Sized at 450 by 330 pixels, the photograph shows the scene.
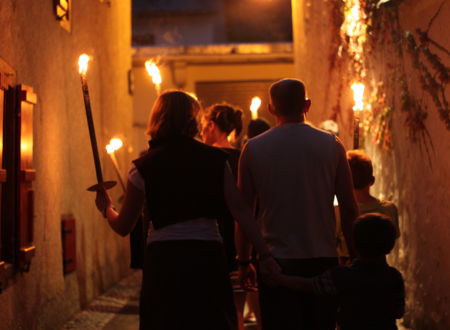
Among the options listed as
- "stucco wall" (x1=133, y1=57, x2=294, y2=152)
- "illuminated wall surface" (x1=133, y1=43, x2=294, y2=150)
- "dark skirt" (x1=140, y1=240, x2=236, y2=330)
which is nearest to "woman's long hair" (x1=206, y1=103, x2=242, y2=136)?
"dark skirt" (x1=140, y1=240, x2=236, y2=330)

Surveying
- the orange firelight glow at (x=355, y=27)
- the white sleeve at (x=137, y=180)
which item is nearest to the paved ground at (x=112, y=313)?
the orange firelight glow at (x=355, y=27)

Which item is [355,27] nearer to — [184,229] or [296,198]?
[296,198]

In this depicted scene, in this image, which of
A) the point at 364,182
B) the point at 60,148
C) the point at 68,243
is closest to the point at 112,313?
the point at 68,243

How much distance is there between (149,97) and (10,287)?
1230cm

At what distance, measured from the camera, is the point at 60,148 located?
770 centimetres

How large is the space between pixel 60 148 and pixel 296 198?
14.0 ft

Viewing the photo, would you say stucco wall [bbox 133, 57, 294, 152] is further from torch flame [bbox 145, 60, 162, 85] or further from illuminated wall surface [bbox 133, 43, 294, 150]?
torch flame [bbox 145, 60, 162, 85]

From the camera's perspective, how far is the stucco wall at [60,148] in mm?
6336

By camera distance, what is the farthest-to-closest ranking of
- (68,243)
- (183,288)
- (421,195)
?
(68,243) → (421,195) → (183,288)

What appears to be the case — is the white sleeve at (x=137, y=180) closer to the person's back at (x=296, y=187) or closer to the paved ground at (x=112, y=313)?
the person's back at (x=296, y=187)

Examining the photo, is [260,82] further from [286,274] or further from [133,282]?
[286,274]

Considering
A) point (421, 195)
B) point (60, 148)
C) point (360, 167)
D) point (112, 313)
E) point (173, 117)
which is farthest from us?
point (112, 313)

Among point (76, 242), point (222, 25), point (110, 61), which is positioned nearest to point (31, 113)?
point (76, 242)

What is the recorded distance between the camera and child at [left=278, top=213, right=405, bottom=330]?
12.0ft
